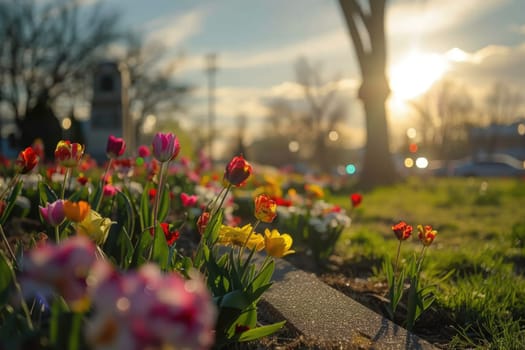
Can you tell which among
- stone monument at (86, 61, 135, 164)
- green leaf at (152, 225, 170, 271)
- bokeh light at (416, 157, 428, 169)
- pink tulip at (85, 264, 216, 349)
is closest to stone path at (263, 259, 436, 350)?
green leaf at (152, 225, 170, 271)

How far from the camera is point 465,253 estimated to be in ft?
13.5

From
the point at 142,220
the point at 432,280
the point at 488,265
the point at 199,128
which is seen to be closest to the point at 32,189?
the point at 142,220

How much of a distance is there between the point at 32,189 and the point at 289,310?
8.90 ft

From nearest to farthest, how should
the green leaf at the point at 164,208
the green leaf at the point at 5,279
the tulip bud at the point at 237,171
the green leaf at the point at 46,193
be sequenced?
the green leaf at the point at 5,279, the tulip bud at the point at 237,171, the green leaf at the point at 46,193, the green leaf at the point at 164,208

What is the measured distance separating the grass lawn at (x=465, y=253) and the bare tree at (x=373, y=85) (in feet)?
8.75

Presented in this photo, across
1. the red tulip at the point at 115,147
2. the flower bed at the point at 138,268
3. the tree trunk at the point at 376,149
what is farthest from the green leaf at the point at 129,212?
the tree trunk at the point at 376,149

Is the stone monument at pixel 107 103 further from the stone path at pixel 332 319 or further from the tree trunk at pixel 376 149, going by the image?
the stone path at pixel 332 319

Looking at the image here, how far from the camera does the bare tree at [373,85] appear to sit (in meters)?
12.9

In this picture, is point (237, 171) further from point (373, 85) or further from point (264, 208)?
point (373, 85)

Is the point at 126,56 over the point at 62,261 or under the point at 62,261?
over

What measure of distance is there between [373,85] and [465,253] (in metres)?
9.53

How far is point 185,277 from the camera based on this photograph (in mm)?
1773

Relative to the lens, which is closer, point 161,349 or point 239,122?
point 161,349

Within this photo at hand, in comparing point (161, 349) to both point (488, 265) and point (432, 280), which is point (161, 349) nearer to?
point (432, 280)
